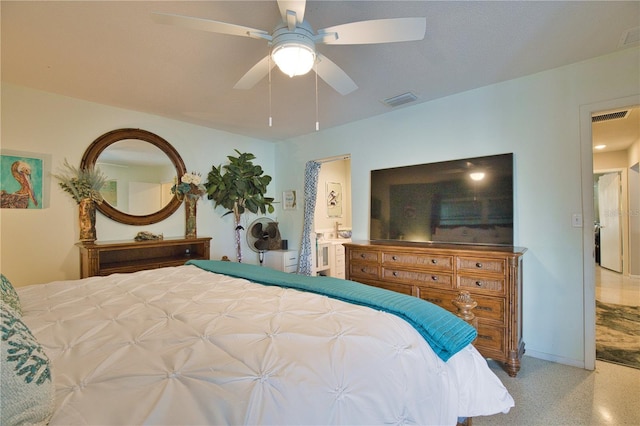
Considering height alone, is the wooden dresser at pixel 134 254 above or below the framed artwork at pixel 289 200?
below

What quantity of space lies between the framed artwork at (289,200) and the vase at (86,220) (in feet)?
8.28

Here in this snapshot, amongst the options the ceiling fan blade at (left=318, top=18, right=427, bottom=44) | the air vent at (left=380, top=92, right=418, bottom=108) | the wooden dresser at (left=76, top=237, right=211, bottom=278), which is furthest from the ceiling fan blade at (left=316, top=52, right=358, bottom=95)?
the wooden dresser at (left=76, top=237, right=211, bottom=278)

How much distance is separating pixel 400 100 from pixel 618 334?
3.12 m

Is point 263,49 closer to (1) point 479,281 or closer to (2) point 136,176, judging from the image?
(2) point 136,176

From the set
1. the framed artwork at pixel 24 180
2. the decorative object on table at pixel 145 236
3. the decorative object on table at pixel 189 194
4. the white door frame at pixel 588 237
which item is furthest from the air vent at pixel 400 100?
the framed artwork at pixel 24 180

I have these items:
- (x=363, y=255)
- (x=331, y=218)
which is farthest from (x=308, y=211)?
(x=363, y=255)

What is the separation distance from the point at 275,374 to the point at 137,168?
343 centimetres

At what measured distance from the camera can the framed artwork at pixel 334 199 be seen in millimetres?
5441

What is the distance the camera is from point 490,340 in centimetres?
220

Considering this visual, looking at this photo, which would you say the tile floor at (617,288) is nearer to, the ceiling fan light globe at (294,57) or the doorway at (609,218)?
the doorway at (609,218)

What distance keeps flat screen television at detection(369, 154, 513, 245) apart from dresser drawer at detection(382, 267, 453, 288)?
0.52 meters

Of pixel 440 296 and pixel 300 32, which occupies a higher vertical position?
pixel 300 32

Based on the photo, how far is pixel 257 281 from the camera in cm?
183

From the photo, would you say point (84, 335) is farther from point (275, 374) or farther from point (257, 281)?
point (257, 281)
